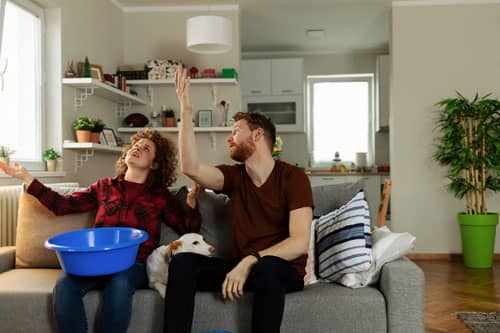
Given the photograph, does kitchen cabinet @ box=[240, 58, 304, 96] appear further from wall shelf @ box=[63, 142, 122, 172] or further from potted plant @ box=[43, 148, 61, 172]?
potted plant @ box=[43, 148, 61, 172]

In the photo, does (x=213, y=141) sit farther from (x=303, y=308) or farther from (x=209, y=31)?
(x=303, y=308)

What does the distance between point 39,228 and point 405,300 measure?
1672mm

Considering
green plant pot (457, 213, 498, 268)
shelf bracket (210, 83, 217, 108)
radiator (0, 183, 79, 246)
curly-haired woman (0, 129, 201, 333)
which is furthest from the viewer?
shelf bracket (210, 83, 217, 108)

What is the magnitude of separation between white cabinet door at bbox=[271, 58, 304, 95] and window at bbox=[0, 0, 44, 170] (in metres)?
3.48

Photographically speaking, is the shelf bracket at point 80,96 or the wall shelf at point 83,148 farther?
the shelf bracket at point 80,96

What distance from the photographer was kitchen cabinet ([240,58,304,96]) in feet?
22.3

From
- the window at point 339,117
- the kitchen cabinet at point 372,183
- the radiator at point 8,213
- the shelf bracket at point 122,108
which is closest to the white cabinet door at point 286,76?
the window at point 339,117

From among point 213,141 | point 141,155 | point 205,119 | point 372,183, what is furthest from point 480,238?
point 141,155

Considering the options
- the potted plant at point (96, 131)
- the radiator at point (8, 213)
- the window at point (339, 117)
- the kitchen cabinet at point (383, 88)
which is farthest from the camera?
the window at point (339, 117)

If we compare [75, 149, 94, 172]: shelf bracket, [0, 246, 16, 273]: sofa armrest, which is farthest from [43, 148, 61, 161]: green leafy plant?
[0, 246, 16, 273]: sofa armrest

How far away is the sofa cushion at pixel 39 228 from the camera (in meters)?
2.50

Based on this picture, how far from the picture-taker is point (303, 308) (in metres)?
1.96

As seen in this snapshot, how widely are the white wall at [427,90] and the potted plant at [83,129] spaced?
2.97 meters

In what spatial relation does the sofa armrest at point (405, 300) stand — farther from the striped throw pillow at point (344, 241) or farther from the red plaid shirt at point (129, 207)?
the red plaid shirt at point (129, 207)
